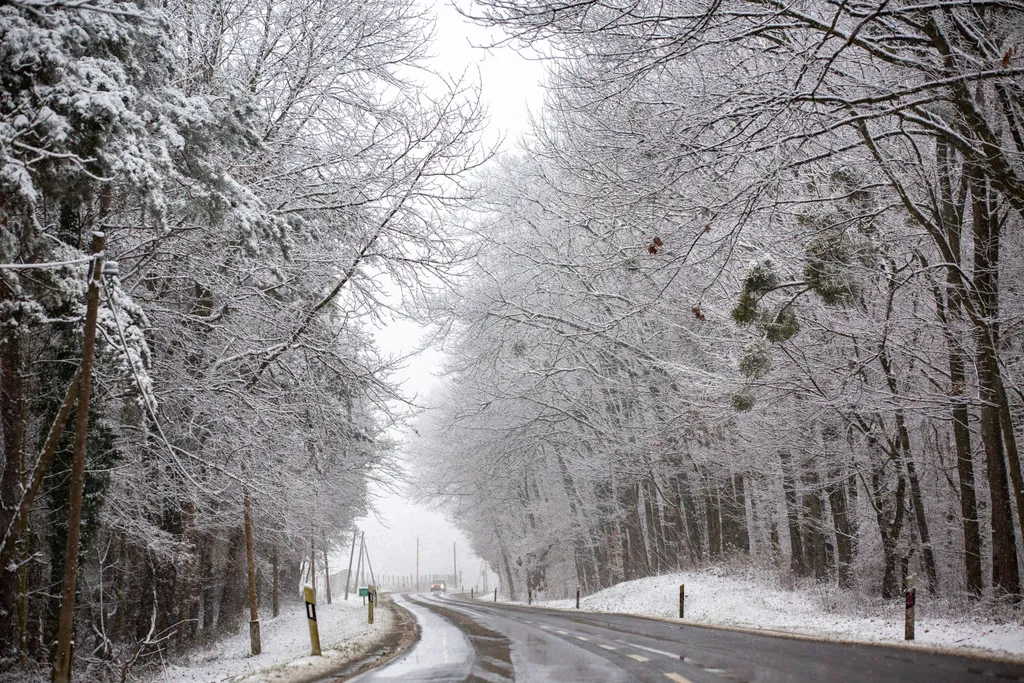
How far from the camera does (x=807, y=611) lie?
17.2 metres

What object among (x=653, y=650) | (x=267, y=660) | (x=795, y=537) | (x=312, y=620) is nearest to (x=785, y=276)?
(x=653, y=650)

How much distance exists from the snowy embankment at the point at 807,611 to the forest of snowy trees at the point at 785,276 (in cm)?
91

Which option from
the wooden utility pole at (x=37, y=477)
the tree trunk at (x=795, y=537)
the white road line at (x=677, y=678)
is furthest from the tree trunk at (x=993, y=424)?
the wooden utility pole at (x=37, y=477)

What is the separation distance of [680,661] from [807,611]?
9495mm

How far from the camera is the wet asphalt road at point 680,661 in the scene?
7.48 m

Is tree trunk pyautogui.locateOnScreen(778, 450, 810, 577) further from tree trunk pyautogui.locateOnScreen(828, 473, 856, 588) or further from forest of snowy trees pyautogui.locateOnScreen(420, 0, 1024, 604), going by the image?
tree trunk pyautogui.locateOnScreen(828, 473, 856, 588)

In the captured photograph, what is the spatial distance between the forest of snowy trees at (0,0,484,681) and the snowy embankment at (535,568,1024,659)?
30.4 ft

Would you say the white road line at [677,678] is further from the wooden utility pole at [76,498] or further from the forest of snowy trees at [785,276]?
the wooden utility pole at [76,498]

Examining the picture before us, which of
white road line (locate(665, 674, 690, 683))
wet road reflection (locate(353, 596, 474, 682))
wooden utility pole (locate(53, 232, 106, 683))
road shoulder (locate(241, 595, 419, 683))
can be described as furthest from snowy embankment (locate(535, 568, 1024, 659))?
wooden utility pole (locate(53, 232, 106, 683))

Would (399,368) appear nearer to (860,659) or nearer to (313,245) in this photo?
(313,245)

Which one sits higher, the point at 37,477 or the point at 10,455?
the point at 10,455

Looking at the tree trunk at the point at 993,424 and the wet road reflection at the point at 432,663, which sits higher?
the tree trunk at the point at 993,424

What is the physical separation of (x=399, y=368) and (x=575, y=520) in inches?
909

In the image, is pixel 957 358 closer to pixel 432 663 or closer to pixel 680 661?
pixel 680 661
